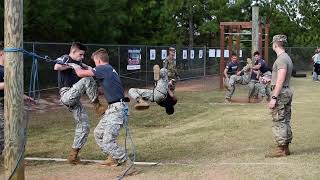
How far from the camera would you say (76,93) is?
8.49m

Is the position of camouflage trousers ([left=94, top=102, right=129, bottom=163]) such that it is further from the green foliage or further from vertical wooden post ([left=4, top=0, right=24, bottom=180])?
the green foliage

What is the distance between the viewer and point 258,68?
17094 millimetres

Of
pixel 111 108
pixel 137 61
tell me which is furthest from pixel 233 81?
pixel 111 108

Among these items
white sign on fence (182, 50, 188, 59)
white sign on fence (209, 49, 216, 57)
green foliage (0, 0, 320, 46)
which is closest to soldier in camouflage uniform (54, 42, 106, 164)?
green foliage (0, 0, 320, 46)

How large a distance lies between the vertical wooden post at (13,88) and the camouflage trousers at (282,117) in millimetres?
4014

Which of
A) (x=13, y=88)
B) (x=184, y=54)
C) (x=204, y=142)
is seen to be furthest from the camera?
(x=184, y=54)

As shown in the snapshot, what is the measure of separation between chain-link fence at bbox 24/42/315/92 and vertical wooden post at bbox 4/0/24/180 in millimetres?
10742

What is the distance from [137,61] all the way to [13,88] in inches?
718

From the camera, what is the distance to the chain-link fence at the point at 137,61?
19656mm

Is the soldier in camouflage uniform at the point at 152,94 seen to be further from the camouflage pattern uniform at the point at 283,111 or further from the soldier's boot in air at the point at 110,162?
the camouflage pattern uniform at the point at 283,111

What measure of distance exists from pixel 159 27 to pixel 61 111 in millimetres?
16274

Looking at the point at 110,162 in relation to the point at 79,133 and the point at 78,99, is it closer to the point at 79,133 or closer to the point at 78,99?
the point at 79,133

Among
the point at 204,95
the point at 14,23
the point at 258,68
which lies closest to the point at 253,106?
the point at 258,68

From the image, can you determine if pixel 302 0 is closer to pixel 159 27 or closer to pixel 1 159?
pixel 159 27
